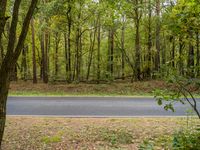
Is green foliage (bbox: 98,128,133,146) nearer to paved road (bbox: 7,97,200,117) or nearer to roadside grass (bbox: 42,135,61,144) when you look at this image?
roadside grass (bbox: 42,135,61,144)

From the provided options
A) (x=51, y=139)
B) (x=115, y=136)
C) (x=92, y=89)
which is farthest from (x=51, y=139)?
(x=92, y=89)

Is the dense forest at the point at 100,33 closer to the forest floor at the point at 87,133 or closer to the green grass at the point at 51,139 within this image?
the forest floor at the point at 87,133

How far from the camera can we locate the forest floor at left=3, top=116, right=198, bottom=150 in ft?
21.7

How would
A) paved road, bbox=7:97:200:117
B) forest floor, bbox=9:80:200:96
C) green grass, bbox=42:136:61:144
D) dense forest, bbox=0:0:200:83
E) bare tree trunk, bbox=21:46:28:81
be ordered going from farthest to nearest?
bare tree trunk, bbox=21:46:28:81 < dense forest, bbox=0:0:200:83 < forest floor, bbox=9:80:200:96 < paved road, bbox=7:97:200:117 < green grass, bbox=42:136:61:144

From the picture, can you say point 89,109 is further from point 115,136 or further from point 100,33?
point 100,33

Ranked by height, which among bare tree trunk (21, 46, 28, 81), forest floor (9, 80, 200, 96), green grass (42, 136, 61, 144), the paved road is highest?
bare tree trunk (21, 46, 28, 81)

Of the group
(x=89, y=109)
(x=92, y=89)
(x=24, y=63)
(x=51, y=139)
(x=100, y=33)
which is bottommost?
(x=51, y=139)

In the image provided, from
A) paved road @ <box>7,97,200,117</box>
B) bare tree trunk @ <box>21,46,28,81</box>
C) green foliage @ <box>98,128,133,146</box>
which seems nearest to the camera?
green foliage @ <box>98,128,133,146</box>

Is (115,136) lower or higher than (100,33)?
lower

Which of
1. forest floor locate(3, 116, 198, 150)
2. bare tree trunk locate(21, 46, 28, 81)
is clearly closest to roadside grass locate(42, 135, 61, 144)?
forest floor locate(3, 116, 198, 150)

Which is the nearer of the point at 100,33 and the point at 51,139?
the point at 51,139

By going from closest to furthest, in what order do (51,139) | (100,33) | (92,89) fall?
(51,139)
(92,89)
(100,33)

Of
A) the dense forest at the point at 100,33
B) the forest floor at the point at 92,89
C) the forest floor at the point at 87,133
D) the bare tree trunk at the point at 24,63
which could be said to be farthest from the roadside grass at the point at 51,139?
the bare tree trunk at the point at 24,63

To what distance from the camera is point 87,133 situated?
24.5 feet
